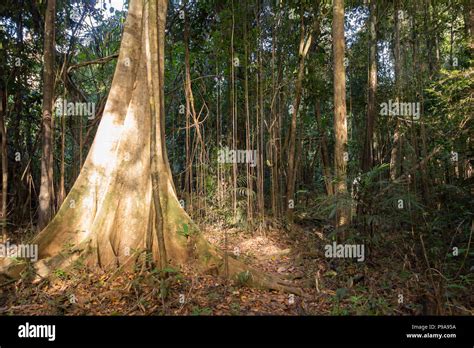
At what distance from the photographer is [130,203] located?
4492 millimetres

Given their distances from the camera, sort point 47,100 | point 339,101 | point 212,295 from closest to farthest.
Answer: point 212,295, point 339,101, point 47,100

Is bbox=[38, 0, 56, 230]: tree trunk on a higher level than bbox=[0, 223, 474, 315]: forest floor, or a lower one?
higher

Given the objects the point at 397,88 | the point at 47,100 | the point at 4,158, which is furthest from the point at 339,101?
the point at 4,158

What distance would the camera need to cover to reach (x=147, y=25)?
4.38 metres

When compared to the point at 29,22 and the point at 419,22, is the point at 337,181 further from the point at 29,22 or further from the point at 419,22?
the point at 29,22

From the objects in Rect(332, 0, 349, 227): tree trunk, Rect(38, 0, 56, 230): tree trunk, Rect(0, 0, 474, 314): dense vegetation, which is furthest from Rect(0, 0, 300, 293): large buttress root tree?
Rect(38, 0, 56, 230): tree trunk

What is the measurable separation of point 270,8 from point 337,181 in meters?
5.42

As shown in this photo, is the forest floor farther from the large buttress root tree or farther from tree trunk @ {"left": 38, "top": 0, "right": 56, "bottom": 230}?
tree trunk @ {"left": 38, "top": 0, "right": 56, "bottom": 230}

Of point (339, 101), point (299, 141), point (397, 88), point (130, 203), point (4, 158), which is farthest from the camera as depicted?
point (299, 141)

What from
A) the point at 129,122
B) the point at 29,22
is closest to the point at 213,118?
the point at 29,22

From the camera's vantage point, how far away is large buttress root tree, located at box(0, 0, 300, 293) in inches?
165

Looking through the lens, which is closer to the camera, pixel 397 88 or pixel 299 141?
pixel 397 88

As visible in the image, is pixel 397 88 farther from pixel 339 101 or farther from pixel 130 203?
pixel 130 203

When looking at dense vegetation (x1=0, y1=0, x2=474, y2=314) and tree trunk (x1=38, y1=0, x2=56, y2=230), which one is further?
tree trunk (x1=38, y1=0, x2=56, y2=230)
